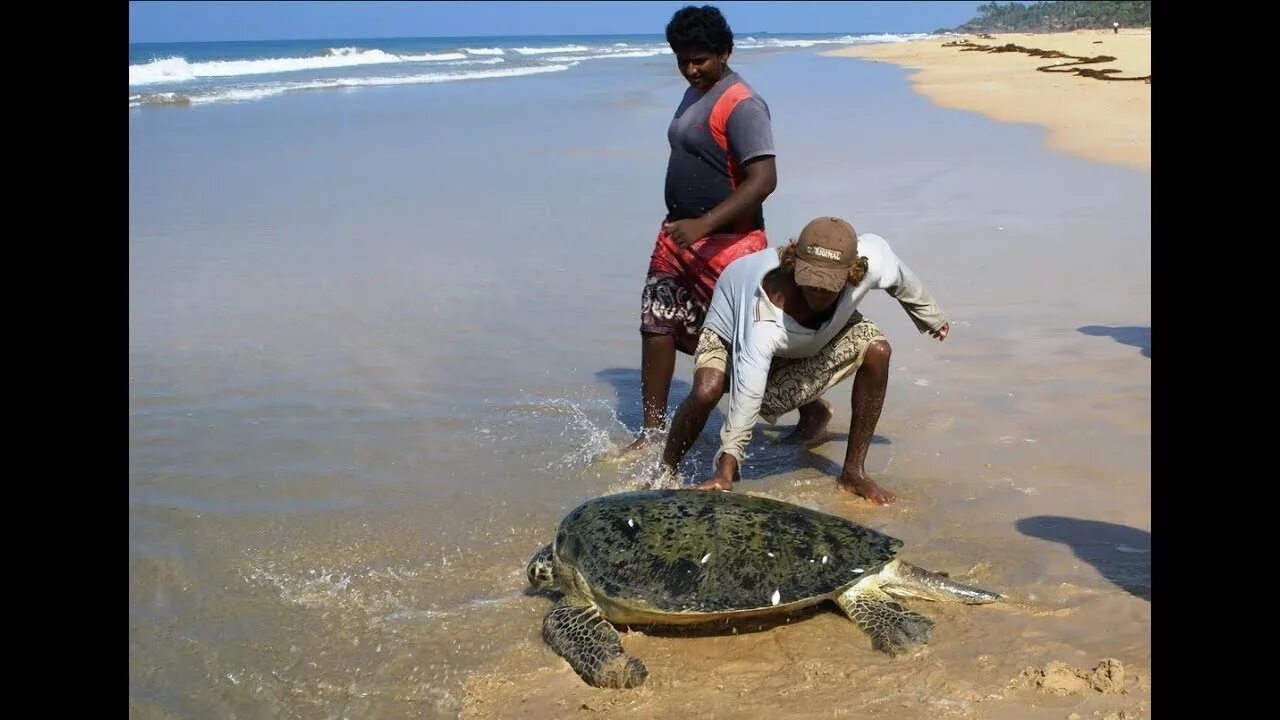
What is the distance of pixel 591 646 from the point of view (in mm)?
3410

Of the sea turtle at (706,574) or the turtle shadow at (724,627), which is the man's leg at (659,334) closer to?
the sea turtle at (706,574)

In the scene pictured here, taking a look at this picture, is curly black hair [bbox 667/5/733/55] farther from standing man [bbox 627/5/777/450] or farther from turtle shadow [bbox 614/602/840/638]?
turtle shadow [bbox 614/602/840/638]

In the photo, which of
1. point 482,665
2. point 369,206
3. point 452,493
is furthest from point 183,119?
point 482,665

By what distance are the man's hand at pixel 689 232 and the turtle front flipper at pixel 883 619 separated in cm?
175

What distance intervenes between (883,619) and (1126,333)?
3.96 meters

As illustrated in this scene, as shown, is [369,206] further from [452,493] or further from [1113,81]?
[1113,81]

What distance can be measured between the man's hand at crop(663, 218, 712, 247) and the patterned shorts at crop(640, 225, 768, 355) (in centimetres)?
18

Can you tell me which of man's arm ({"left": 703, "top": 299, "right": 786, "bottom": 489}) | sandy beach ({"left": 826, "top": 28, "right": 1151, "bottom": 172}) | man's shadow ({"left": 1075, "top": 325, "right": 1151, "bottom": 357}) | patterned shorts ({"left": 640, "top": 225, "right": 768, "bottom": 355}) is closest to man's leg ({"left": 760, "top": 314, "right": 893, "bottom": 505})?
man's arm ({"left": 703, "top": 299, "right": 786, "bottom": 489})

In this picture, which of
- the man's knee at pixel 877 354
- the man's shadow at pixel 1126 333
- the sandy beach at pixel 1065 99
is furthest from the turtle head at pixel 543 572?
the sandy beach at pixel 1065 99

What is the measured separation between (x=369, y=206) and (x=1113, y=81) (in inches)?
707

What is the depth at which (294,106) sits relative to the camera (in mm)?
23516

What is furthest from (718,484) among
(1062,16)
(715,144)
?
(1062,16)

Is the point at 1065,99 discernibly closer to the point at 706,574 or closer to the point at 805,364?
the point at 805,364
